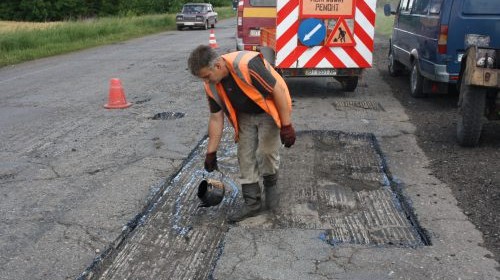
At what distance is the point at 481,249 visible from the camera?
3.63 meters

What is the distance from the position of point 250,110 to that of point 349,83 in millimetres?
5932

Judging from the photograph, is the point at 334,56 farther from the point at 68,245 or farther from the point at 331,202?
the point at 68,245

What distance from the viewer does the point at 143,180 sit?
16.6 feet

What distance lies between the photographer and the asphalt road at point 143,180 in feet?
11.4

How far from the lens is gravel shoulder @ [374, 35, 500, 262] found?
4.18 m

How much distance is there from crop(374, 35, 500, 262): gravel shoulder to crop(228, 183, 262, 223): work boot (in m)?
1.74

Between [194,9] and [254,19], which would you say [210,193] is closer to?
[254,19]

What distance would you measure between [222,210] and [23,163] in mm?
2630

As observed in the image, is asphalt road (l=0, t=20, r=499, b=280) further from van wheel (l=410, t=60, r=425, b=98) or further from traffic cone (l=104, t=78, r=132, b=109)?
van wheel (l=410, t=60, r=425, b=98)

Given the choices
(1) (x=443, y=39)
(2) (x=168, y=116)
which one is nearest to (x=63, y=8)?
(2) (x=168, y=116)

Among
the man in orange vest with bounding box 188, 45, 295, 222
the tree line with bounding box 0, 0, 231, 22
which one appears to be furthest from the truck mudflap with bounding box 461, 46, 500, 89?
the tree line with bounding box 0, 0, 231, 22

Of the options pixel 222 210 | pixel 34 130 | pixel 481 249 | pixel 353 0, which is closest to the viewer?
pixel 481 249

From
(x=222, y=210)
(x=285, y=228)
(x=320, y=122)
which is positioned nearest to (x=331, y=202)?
(x=285, y=228)

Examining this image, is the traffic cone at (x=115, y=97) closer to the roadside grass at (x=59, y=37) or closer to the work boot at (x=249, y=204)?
the work boot at (x=249, y=204)
